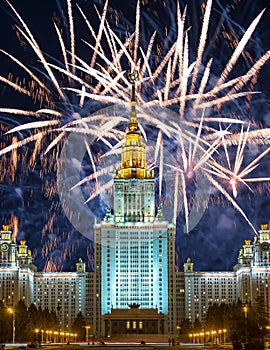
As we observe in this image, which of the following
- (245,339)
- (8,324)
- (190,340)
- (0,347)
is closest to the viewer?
(0,347)

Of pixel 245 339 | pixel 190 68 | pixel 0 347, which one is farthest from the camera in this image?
pixel 190 68

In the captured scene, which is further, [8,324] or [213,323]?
[213,323]

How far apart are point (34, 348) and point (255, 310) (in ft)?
131

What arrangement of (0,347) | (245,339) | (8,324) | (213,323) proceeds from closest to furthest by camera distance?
(0,347) < (245,339) < (8,324) < (213,323)

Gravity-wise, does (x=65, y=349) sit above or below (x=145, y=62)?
below

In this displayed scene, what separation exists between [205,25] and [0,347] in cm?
4826

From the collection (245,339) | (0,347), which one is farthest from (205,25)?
(0,347)

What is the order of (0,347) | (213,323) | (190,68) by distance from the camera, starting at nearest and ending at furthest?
(0,347), (190,68), (213,323)

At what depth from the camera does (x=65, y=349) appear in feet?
313

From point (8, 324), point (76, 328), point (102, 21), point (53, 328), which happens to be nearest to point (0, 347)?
point (8, 324)

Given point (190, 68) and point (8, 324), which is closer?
point (190, 68)

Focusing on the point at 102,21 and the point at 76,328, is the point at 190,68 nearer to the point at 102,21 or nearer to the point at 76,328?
the point at 102,21

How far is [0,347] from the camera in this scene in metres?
88.9

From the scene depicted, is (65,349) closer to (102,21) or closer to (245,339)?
(245,339)
